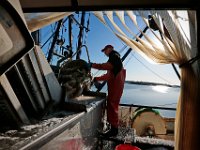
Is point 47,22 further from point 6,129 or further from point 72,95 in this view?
point 6,129

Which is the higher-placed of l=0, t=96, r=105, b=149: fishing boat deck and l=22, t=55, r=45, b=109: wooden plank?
l=22, t=55, r=45, b=109: wooden plank

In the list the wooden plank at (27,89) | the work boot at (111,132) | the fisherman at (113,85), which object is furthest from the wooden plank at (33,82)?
the work boot at (111,132)

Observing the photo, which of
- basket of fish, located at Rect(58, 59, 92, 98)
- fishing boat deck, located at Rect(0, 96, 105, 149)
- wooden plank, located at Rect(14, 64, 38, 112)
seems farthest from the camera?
basket of fish, located at Rect(58, 59, 92, 98)

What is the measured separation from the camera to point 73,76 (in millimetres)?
4109

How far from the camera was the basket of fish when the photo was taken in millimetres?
3993

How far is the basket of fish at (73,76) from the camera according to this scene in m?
3.99

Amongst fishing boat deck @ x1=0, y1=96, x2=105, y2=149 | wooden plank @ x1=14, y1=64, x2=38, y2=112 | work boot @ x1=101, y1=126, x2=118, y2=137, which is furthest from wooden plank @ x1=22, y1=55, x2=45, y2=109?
work boot @ x1=101, y1=126, x2=118, y2=137

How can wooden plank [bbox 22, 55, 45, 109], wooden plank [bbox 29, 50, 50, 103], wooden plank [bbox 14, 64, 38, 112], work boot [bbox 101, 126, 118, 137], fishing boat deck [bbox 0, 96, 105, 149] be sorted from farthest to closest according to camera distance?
work boot [bbox 101, 126, 118, 137]
wooden plank [bbox 29, 50, 50, 103]
wooden plank [bbox 22, 55, 45, 109]
wooden plank [bbox 14, 64, 38, 112]
fishing boat deck [bbox 0, 96, 105, 149]

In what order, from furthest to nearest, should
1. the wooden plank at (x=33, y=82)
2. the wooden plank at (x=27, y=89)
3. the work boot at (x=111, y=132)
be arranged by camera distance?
1. the work boot at (x=111, y=132)
2. the wooden plank at (x=33, y=82)
3. the wooden plank at (x=27, y=89)

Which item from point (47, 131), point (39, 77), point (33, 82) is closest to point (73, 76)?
point (39, 77)

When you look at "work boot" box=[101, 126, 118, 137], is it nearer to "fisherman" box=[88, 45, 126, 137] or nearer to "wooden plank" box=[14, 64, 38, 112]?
"fisherman" box=[88, 45, 126, 137]

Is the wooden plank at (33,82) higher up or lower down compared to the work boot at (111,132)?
higher up

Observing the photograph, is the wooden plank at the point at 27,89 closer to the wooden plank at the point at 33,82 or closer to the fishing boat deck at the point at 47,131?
→ the wooden plank at the point at 33,82

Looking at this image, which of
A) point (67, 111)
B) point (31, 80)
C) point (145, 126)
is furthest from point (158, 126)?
point (31, 80)
